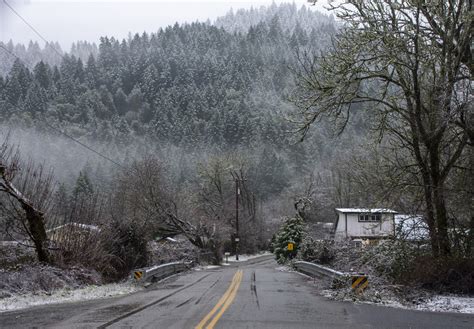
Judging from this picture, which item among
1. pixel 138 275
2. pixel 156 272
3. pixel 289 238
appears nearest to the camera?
pixel 138 275

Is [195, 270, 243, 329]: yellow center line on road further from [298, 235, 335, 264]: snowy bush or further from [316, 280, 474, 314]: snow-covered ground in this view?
[298, 235, 335, 264]: snowy bush

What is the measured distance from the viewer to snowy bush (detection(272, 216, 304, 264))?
44609mm

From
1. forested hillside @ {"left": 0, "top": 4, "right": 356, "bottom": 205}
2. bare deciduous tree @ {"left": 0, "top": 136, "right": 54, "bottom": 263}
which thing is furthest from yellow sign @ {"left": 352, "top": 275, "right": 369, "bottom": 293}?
forested hillside @ {"left": 0, "top": 4, "right": 356, "bottom": 205}

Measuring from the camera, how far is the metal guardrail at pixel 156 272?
64.7 ft

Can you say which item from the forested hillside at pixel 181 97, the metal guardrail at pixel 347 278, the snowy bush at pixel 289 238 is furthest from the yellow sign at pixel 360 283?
the forested hillside at pixel 181 97

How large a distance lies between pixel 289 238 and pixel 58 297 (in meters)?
32.0

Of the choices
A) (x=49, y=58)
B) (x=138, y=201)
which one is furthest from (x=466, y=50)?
(x=49, y=58)

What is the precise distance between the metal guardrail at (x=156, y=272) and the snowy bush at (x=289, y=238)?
45.1ft

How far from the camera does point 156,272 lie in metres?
22.9

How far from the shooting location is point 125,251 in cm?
2741

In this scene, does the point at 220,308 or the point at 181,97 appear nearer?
the point at 220,308

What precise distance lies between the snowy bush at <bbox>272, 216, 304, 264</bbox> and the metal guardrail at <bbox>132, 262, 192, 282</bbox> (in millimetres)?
13734

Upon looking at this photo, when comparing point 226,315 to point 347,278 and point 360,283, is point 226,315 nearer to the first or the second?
point 360,283

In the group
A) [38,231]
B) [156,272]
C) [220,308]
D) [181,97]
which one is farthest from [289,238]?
[181,97]
